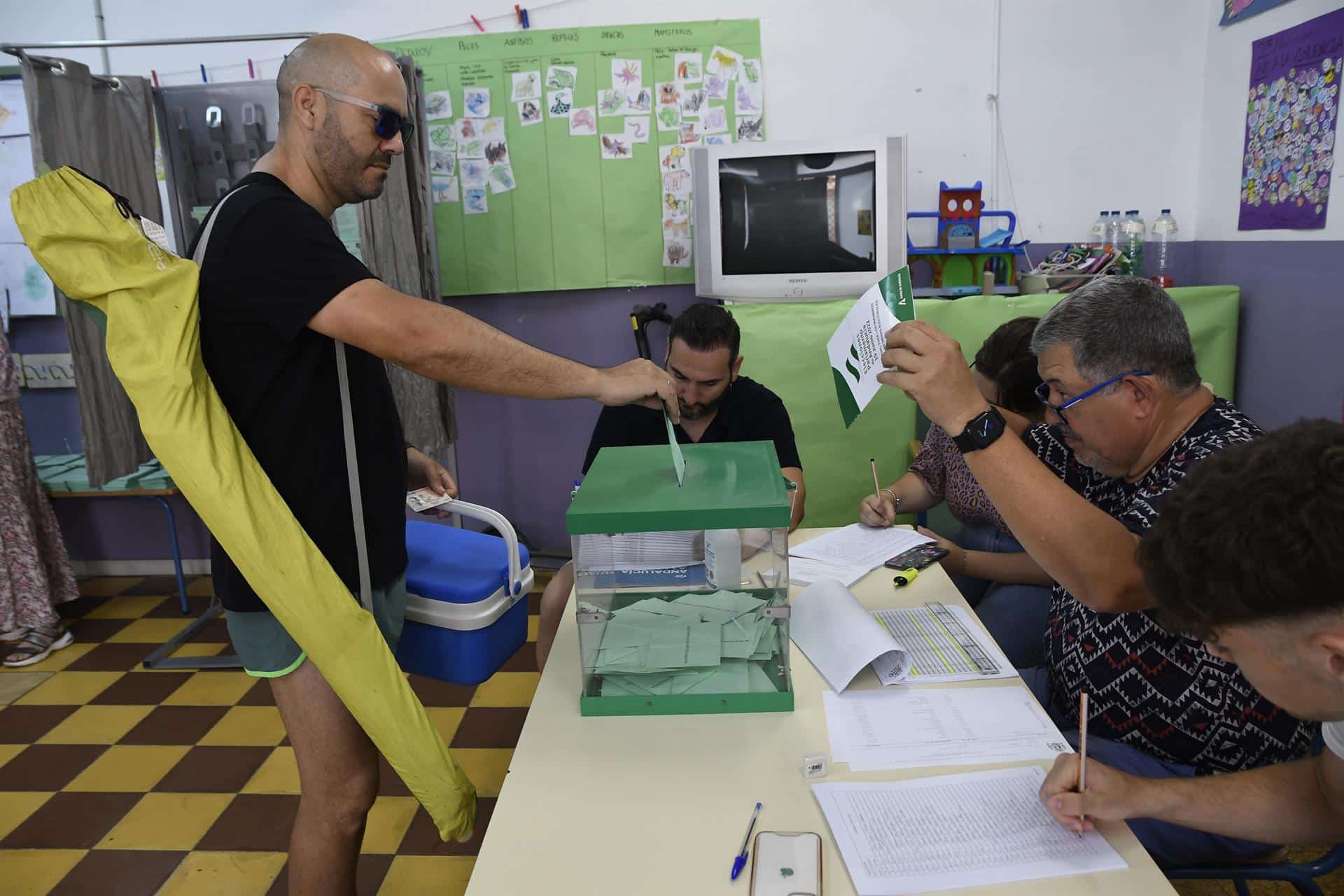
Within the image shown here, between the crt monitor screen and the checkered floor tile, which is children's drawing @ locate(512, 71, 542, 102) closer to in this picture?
the crt monitor screen

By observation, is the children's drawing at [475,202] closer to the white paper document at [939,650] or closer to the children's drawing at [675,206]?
the children's drawing at [675,206]

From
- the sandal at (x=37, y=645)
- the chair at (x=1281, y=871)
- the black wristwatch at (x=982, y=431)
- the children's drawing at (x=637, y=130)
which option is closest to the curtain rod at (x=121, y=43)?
the children's drawing at (x=637, y=130)

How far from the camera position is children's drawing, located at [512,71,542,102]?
372 cm

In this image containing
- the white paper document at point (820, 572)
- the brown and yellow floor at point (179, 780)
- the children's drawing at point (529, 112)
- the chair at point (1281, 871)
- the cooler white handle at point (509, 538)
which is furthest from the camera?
the children's drawing at point (529, 112)

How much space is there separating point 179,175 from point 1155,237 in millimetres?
3856

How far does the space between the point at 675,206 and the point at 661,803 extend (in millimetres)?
3057

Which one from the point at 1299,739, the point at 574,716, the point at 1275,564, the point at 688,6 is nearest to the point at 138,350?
the point at 574,716

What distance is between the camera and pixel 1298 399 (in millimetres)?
2846

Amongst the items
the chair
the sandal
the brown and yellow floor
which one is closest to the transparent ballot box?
the chair

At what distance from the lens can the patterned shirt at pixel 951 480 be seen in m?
2.39

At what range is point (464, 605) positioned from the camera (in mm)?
1708

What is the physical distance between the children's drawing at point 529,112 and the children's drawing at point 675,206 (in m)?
0.64

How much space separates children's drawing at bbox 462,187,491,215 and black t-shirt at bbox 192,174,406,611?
96.1 inches

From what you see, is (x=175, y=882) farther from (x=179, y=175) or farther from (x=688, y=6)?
(x=688, y=6)
